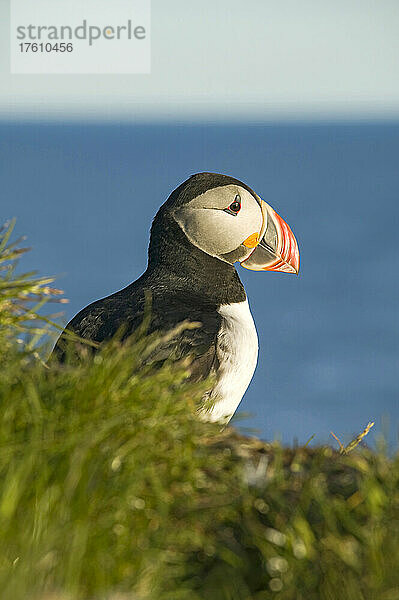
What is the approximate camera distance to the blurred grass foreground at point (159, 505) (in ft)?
10.1

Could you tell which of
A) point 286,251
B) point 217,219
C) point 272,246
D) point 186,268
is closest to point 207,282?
point 186,268

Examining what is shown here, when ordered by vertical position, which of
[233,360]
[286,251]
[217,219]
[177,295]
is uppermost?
[217,219]

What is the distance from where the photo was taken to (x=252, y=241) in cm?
681

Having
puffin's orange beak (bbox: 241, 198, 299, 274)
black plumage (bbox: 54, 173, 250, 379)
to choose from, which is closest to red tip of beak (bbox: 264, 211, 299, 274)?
puffin's orange beak (bbox: 241, 198, 299, 274)

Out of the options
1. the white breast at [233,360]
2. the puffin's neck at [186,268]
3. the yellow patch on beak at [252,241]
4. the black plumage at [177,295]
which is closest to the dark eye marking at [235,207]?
the black plumage at [177,295]

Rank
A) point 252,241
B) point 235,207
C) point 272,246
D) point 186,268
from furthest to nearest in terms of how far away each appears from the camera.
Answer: point 272,246 < point 252,241 < point 235,207 < point 186,268

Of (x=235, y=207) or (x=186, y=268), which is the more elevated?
(x=235, y=207)

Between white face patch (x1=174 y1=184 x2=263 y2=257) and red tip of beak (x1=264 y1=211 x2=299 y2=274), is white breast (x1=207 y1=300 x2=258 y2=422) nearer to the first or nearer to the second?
white face patch (x1=174 y1=184 x2=263 y2=257)

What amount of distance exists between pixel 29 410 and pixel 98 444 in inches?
16.8

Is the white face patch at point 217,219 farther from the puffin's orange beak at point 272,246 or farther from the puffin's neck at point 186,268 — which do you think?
the puffin's orange beak at point 272,246

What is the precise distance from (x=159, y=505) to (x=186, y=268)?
3112mm

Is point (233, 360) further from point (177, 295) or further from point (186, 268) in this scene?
point (186, 268)

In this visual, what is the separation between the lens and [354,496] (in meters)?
3.61

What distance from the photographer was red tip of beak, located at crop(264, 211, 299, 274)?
274 inches
